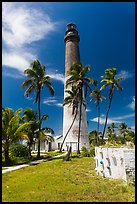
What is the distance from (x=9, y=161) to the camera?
1708 centimetres

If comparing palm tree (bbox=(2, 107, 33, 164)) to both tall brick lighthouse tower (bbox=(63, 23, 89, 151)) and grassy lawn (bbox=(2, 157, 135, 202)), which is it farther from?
tall brick lighthouse tower (bbox=(63, 23, 89, 151))

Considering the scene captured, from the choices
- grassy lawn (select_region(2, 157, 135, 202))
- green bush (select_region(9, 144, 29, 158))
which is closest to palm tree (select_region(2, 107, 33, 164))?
green bush (select_region(9, 144, 29, 158))

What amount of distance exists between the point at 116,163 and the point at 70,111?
23.8 metres

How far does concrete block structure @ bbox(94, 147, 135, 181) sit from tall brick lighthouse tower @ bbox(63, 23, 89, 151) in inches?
733

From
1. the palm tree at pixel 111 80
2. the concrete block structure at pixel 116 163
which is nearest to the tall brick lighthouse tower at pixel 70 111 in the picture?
the palm tree at pixel 111 80

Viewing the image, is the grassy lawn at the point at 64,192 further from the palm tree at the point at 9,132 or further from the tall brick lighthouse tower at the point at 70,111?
the tall brick lighthouse tower at the point at 70,111

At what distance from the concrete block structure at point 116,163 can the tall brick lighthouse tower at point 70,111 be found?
18.6 meters

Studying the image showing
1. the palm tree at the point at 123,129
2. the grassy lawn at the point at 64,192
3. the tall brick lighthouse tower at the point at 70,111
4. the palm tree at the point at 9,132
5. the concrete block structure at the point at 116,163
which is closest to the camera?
the grassy lawn at the point at 64,192

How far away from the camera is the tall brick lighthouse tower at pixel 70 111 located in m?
31.8

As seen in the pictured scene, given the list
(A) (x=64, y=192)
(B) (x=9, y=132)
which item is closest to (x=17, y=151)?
(B) (x=9, y=132)

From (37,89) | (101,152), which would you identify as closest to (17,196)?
(101,152)

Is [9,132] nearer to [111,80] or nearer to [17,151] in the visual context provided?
[17,151]

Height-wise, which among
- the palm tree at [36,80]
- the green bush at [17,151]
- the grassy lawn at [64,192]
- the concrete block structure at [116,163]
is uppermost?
the palm tree at [36,80]

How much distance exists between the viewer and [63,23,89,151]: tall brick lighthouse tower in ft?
104
